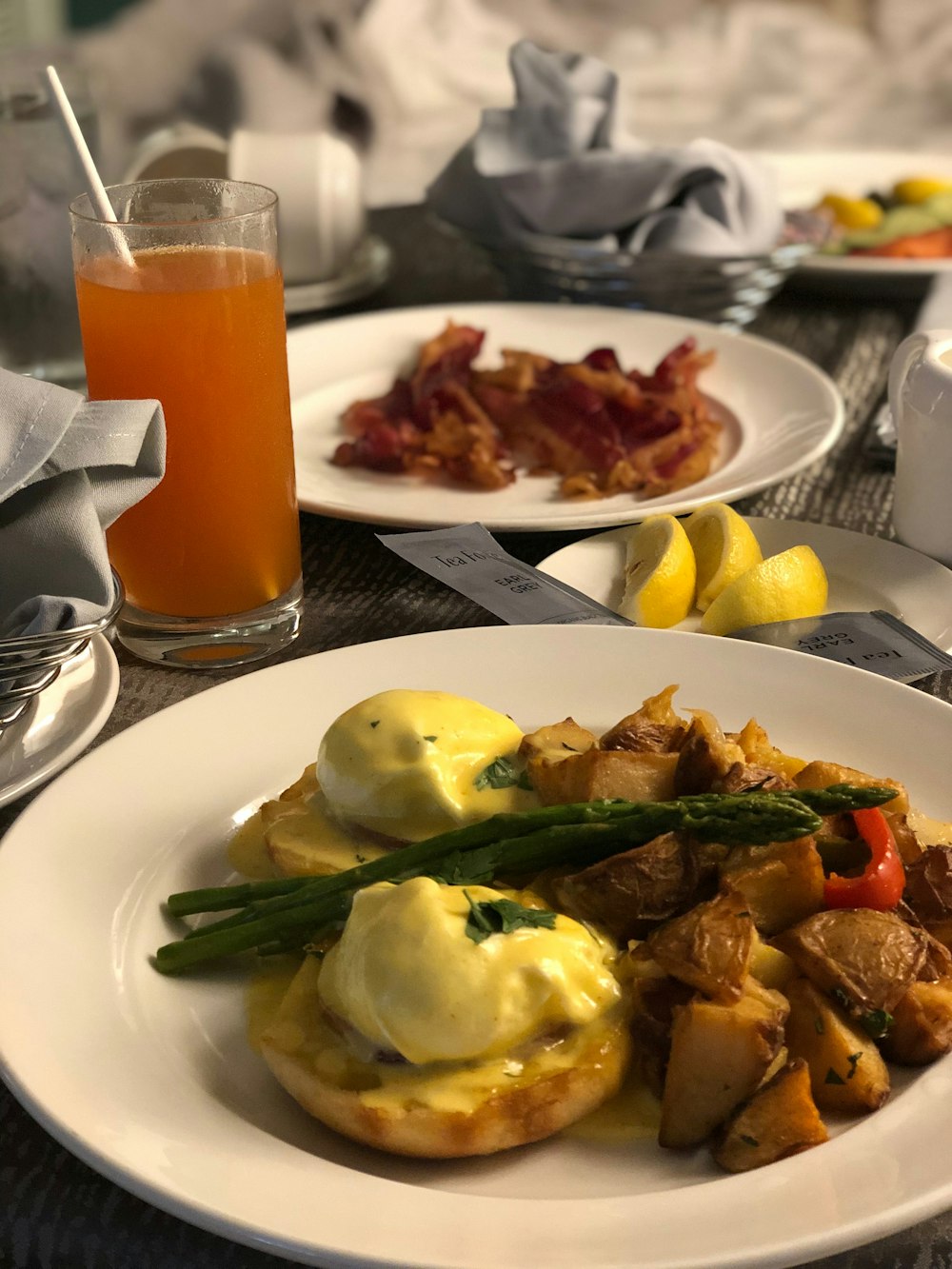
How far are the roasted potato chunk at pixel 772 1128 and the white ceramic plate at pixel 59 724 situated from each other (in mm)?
796

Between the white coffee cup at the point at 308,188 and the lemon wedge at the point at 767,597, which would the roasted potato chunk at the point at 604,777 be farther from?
the white coffee cup at the point at 308,188

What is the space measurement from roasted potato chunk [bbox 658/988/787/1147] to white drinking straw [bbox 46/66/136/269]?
1151 millimetres

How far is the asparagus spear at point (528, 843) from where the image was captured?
1252mm

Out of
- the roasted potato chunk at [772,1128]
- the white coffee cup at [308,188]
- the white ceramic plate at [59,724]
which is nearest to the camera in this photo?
the roasted potato chunk at [772,1128]

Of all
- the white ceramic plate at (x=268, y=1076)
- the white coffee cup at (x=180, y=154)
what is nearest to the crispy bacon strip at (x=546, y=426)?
the white ceramic plate at (x=268, y=1076)

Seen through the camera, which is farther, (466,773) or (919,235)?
(919,235)

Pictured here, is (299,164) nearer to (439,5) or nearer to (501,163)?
(501,163)

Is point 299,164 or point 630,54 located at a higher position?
point 299,164

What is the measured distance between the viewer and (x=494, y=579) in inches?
74.1

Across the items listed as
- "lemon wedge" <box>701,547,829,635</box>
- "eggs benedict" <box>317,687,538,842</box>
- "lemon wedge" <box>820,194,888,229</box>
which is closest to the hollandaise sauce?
"eggs benedict" <box>317,687,538,842</box>

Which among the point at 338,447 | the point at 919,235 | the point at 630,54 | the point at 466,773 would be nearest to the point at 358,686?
the point at 466,773

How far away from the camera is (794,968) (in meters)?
1.22

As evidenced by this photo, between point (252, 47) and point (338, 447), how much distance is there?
6.89 meters

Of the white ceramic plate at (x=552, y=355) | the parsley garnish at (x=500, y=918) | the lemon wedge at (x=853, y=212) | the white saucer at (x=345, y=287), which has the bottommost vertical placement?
the white saucer at (x=345, y=287)
